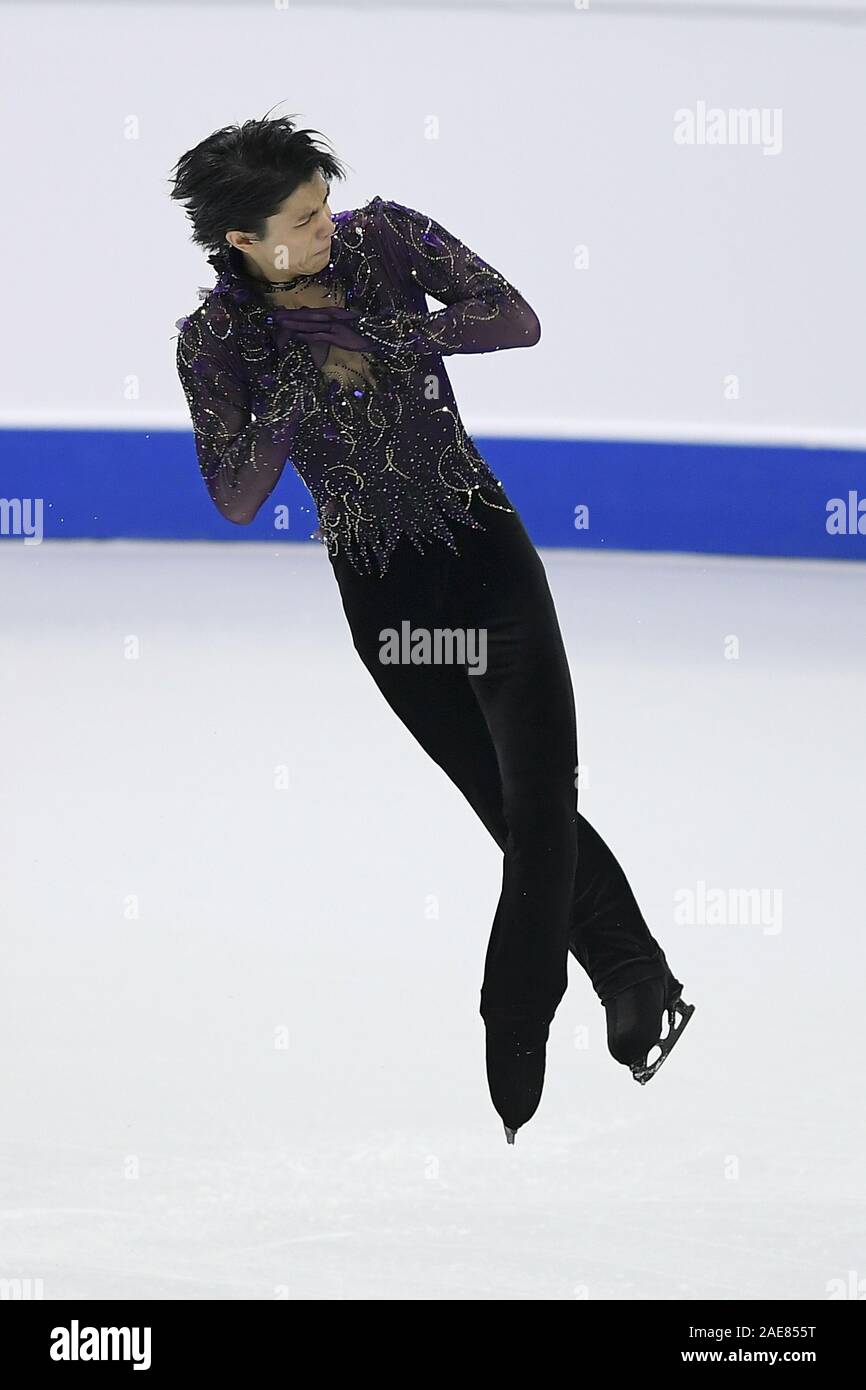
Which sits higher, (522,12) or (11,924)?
(522,12)

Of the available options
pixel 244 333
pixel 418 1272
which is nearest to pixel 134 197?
pixel 244 333

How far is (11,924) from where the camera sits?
10.0 feet

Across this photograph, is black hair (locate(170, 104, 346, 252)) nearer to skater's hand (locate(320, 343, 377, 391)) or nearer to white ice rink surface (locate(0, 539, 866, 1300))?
skater's hand (locate(320, 343, 377, 391))

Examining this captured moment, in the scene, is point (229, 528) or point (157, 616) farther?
point (229, 528)

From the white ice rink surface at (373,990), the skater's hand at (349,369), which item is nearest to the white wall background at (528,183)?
the white ice rink surface at (373,990)

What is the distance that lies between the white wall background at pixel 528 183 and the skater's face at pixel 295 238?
3.89m

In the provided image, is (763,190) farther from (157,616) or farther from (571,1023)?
(571,1023)

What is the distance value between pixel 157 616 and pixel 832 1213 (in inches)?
133

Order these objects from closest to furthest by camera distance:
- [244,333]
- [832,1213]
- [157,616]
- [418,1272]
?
[244,333] → [418,1272] → [832,1213] → [157,616]

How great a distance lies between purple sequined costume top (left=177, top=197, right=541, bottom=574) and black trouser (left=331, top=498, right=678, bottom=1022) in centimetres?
4

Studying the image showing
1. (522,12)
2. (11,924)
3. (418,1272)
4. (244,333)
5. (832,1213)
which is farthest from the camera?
(522,12)

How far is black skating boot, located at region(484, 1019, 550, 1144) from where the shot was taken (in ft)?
6.52

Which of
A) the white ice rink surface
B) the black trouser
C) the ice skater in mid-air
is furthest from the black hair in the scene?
the white ice rink surface

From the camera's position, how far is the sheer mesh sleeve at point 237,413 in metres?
1.83
